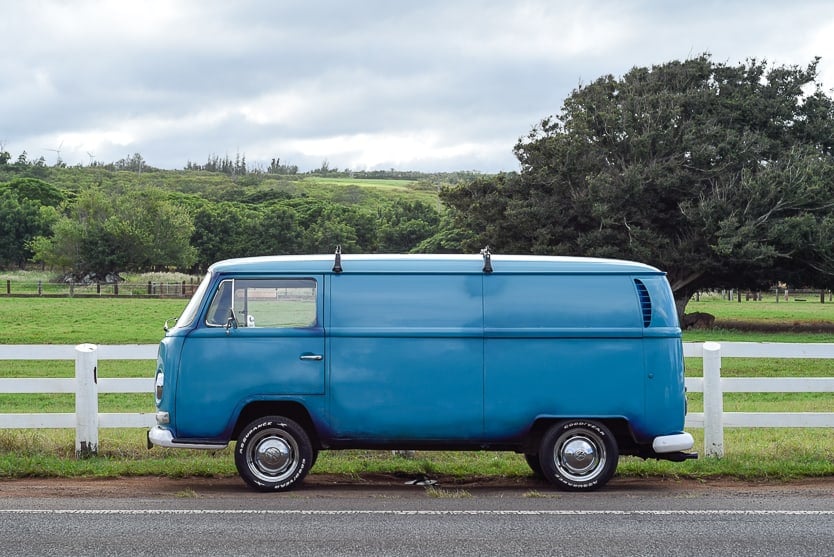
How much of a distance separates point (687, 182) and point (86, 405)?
3361cm

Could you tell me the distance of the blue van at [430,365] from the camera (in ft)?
29.3

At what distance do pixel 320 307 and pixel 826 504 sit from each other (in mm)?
4809

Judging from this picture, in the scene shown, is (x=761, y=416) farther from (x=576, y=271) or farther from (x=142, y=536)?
(x=142, y=536)

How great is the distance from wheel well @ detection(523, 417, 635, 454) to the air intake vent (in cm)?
95

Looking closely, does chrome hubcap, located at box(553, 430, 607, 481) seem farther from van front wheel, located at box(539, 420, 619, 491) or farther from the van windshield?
the van windshield

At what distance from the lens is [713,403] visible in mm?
10672

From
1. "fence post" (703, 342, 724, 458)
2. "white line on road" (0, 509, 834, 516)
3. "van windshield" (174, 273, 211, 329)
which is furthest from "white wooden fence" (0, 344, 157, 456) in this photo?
"fence post" (703, 342, 724, 458)

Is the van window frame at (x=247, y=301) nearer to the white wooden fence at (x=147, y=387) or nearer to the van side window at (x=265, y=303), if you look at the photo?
the van side window at (x=265, y=303)

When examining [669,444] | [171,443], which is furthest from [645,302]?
[171,443]

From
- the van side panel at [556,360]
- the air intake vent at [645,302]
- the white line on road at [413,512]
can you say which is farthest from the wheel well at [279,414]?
the air intake vent at [645,302]

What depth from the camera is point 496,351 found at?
29.4ft

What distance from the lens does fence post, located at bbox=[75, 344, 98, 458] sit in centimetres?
1070

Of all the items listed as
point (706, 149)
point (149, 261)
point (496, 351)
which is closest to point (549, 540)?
point (496, 351)

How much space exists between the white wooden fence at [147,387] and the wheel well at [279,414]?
6.62 feet
